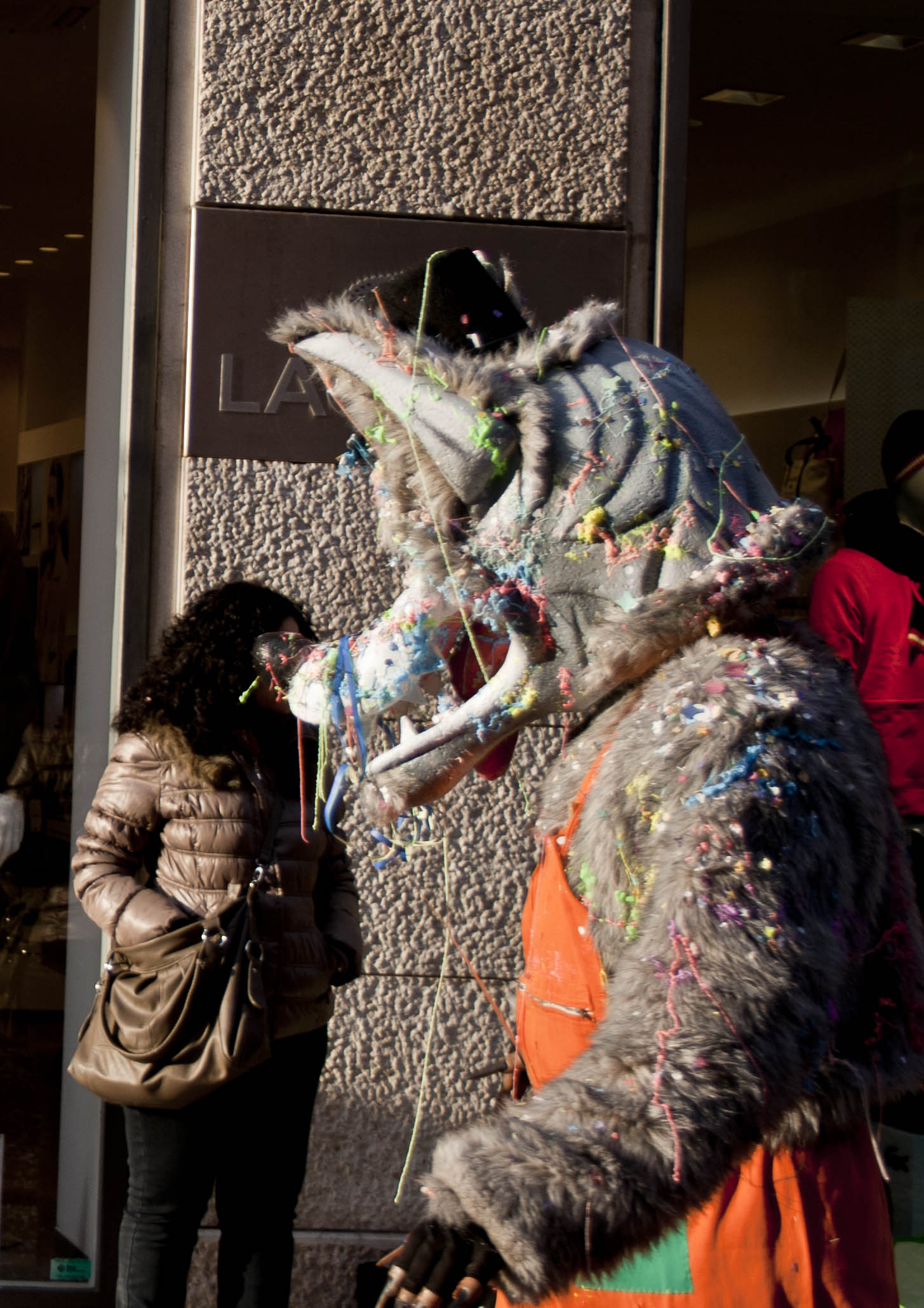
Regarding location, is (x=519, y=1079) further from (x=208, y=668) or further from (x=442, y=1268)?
(x=208, y=668)

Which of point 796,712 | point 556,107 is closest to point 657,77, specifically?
point 556,107

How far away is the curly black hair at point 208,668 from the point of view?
A: 3.04m

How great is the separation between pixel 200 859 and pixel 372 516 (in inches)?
42.3

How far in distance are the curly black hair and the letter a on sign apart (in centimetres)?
58

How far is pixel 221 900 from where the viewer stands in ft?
9.69

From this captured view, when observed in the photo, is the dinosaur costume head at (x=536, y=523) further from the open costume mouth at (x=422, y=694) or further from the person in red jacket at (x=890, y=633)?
the person in red jacket at (x=890, y=633)

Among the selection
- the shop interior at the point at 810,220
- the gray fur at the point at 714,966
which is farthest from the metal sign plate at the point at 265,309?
the gray fur at the point at 714,966

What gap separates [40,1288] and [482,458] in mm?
3042

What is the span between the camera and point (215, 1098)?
2955 mm

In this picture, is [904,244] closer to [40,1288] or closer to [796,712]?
[796,712]

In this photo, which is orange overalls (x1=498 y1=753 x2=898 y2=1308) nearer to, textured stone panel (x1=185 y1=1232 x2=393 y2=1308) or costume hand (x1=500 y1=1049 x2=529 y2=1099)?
costume hand (x1=500 y1=1049 x2=529 y2=1099)

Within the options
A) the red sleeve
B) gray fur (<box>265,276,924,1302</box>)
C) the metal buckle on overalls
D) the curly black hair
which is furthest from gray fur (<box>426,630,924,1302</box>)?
the red sleeve

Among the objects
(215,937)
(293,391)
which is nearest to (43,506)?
(293,391)

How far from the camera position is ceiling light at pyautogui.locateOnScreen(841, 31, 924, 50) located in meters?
4.39
